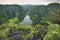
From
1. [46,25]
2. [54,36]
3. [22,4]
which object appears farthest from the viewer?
[22,4]

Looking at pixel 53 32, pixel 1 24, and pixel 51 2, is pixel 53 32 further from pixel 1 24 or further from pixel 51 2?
pixel 1 24

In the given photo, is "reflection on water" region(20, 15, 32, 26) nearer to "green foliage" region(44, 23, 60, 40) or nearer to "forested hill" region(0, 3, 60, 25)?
"forested hill" region(0, 3, 60, 25)

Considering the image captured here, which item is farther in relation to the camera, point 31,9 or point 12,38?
point 31,9

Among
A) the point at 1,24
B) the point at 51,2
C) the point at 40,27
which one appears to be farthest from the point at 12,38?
the point at 51,2

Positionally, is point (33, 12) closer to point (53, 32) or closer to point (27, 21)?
point (27, 21)

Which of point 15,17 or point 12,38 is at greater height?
point 15,17

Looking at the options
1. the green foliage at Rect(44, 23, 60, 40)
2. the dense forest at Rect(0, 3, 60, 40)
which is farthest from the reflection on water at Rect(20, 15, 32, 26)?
the green foliage at Rect(44, 23, 60, 40)

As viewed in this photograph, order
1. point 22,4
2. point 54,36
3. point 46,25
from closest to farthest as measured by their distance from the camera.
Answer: point 54,36, point 46,25, point 22,4

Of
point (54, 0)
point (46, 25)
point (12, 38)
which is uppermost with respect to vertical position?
point (54, 0)

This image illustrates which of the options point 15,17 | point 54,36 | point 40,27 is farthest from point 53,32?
point 15,17

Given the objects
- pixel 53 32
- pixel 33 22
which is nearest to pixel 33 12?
pixel 33 22
